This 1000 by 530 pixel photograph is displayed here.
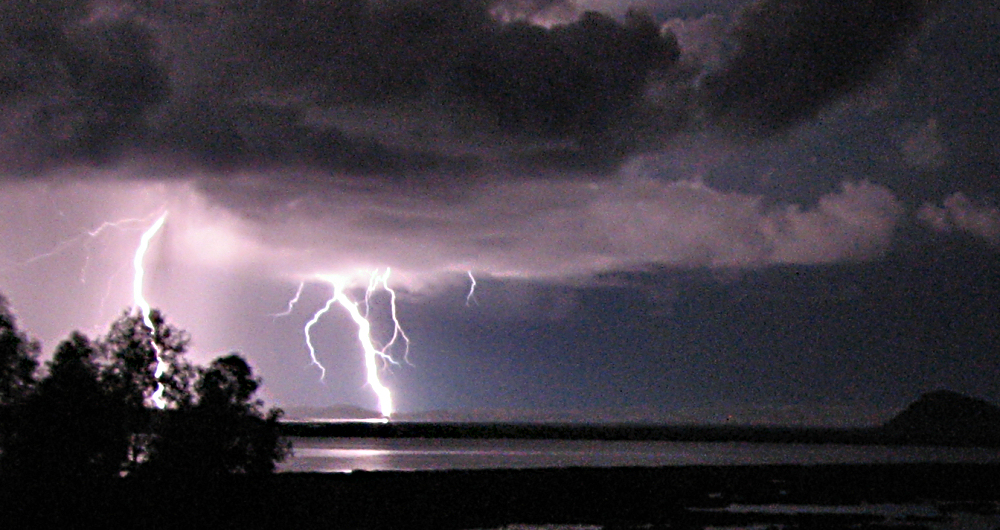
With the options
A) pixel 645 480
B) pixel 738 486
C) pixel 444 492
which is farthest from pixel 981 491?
pixel 444 492

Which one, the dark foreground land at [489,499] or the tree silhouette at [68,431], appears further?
the dark foreground land at [489,499]

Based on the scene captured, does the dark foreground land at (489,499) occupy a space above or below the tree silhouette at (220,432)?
below

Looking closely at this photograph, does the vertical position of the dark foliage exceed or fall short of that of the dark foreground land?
it exceeds it

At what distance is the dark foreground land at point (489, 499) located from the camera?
44.1 m

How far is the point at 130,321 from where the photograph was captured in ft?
158

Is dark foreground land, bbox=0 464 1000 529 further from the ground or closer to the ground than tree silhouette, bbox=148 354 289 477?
closer to the ground

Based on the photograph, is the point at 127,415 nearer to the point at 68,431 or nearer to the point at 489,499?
the point at 68,431

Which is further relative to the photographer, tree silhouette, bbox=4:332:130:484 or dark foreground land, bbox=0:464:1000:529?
dark foreground land, bbox=0:464:1000:529

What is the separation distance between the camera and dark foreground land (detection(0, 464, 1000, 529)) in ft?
145

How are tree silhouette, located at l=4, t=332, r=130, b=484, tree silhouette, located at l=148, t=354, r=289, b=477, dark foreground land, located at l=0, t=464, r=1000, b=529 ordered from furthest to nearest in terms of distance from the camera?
tree silhouette, located at l=148, t=354, r=289, b=477
dark foreground land, located at l=0, t=464, r=1000, b=529
tree silhouette, located at l=4, t=332, r=130, b=484

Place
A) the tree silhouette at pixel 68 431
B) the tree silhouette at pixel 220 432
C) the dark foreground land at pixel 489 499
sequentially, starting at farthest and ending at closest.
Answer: the tree silhouette at pixel 220 432, the dark foreground land at pixel 489 499, the tree silhouette at pixel 68 431

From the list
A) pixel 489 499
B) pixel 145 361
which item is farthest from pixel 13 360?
pixel 489 499

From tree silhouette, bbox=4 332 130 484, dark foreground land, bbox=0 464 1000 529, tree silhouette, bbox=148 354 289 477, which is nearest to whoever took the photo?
tree silhouette, bbox=4 332 130 484

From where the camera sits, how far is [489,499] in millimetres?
62344
